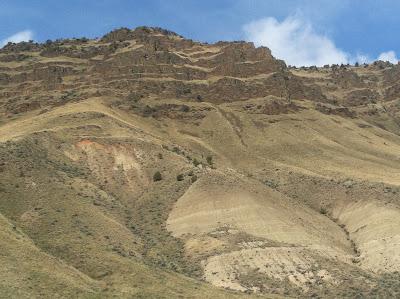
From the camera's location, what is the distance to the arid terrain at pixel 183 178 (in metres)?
48.9

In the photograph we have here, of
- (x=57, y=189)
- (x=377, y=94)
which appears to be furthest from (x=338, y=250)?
(x=377, y=94)

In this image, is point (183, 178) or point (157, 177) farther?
point (157, 177)

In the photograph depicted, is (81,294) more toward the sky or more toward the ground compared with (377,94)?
more toward the ground

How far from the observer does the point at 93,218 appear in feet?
191

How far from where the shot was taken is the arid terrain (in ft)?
161

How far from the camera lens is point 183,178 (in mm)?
76438

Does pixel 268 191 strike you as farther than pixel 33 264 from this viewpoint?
Yes

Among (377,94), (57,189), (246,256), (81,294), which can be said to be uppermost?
(377,94)

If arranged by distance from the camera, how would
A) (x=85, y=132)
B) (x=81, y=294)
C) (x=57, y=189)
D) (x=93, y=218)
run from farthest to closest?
(x=85, y=132) < (x=57, y=189) < (x=93, y=218) < (x=81, y=294)

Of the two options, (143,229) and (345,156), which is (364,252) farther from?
(345,156)

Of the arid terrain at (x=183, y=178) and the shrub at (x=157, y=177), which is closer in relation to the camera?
the arid terrain at (x=183, y=178)

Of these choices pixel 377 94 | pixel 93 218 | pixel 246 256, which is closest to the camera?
pixel 246 256

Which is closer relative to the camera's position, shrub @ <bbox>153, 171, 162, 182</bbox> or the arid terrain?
the arid terrain

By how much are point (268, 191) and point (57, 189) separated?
81.4ft
